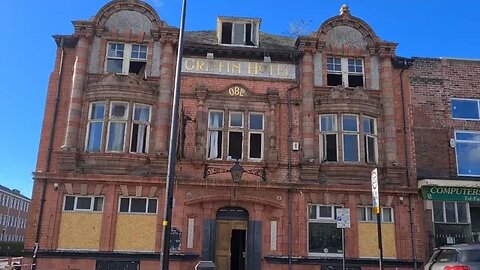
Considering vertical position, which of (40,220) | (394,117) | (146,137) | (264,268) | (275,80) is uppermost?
(275,80)

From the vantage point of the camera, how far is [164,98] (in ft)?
61.0

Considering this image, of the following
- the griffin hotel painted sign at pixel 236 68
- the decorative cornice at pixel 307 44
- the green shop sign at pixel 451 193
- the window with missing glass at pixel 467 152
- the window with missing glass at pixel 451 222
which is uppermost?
the decorative cornice at pixel 307 44

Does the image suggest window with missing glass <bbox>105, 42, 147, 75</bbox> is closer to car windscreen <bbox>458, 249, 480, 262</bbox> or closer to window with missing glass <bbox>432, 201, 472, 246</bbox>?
window with missing glass <bbox>432, 201, 472, 246</bbox>

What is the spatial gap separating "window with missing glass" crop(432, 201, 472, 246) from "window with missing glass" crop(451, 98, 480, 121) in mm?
3844

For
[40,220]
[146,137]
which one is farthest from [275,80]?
[40,220]

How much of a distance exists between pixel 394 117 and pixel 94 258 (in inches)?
511

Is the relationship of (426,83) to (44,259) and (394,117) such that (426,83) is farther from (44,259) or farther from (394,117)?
(44,259)

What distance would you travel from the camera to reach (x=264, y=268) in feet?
56.6

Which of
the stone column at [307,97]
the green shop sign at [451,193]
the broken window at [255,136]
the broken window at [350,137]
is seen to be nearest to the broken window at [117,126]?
the broken window at [255,136]

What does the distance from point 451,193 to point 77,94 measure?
15232mm

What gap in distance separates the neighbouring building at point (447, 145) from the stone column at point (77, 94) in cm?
1364

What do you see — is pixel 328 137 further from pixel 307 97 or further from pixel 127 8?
pixel 127 8

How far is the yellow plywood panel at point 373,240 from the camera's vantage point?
1798cm

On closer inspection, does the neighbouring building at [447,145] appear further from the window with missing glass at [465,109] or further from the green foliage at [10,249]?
the green foliage at [10,249]
